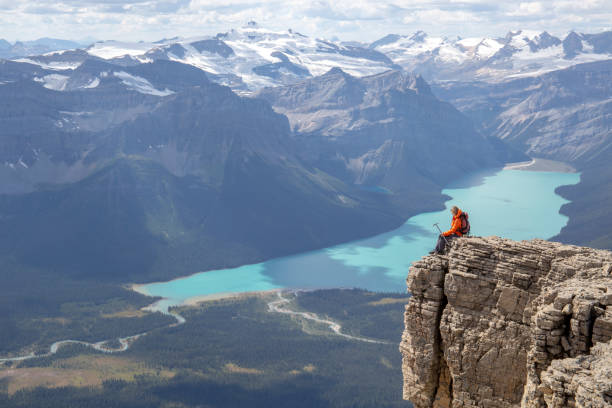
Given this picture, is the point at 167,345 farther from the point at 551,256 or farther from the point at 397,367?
the point at 551,256

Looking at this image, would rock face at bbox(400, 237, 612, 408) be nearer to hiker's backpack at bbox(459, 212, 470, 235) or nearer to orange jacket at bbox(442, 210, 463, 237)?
orange jacket at bbox(442, 210, 463, 237)

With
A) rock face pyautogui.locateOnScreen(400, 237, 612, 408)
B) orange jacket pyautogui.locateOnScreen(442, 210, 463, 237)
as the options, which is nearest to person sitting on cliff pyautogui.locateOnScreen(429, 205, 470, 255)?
orange jacket pyautogui.locateOnScreen(442, 210, 463, 237)

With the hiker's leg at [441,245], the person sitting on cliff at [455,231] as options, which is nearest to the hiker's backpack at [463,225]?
the person sitting on cliff at [455,231]

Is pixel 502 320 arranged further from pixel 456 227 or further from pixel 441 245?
pixel 456 227

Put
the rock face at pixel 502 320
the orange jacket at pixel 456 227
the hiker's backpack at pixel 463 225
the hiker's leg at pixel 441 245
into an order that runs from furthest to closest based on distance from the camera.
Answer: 1. the hiker's backpack at pixel 463 225
2. the orange jacket at pixel 456 227
3. the hiker's leg at pixel 441 245
4. the rock face at pixel 502 320

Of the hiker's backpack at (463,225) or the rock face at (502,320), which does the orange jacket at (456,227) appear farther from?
the rock face at (502,320)

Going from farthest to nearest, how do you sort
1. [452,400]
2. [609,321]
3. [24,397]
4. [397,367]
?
[397,367] → [24,397] → [452,400] → [609,321]

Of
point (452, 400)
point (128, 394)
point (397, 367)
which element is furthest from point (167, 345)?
point (452, 400)

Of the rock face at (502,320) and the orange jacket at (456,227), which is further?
the orange jacket at (456,227)
